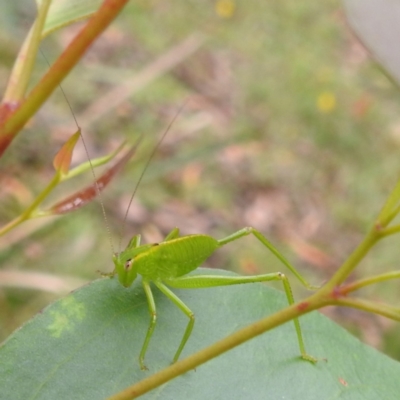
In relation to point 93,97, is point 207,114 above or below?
below

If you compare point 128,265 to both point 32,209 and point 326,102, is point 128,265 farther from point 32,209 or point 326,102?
point 326,102

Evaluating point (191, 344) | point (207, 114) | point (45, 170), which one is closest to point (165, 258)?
point (191, 344)

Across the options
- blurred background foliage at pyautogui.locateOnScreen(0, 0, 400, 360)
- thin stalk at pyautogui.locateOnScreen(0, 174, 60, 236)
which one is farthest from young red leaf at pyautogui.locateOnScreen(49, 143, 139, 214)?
blurred background foliage at pyautogui.locateOnScreen(0, 0, 400, 360)

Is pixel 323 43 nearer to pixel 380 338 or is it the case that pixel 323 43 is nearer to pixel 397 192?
pixel 380 338

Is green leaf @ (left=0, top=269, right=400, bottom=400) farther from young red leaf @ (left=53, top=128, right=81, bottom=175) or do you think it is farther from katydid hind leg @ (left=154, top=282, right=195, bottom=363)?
young red leaf @ (left=53, top=128, right=81, bottom=175)

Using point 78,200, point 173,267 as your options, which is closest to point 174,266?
point 173,267

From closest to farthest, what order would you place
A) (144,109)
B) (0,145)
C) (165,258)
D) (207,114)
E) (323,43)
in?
1. (0,145)
2. (165,258)
3. (144,109)
4. (207,114)
5. (323,43)

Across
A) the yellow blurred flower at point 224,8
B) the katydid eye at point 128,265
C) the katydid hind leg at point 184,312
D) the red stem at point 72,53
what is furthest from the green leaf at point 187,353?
the yellow blurred flower at point 224,8
